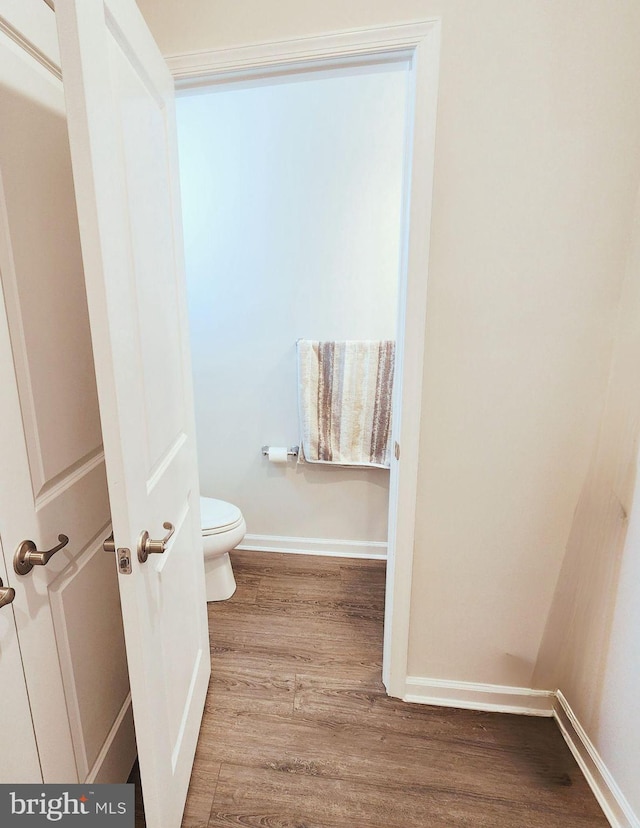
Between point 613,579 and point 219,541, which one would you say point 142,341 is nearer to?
point 219,541

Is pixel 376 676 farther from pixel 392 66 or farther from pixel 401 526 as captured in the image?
pixel 392 66

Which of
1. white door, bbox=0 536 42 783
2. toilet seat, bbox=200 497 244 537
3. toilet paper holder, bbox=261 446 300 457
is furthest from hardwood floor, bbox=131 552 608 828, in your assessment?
toilet paper holder, bbox=261 446 300 457

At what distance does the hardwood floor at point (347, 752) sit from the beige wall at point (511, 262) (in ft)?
1.02

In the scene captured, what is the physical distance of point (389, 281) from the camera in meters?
1.97

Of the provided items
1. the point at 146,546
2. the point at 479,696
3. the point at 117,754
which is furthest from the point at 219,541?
the point at 479,696

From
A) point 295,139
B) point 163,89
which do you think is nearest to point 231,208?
point 295,139

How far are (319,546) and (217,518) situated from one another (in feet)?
2.34

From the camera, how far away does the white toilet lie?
1.77m

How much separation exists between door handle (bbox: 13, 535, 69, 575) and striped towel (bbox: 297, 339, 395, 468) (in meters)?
1.42

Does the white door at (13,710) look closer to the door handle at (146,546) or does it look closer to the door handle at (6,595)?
the door handle at (6,595)

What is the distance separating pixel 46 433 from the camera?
2.70ft

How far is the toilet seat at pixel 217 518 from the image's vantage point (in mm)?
1771

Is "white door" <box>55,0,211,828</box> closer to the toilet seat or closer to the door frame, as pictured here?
the door frame

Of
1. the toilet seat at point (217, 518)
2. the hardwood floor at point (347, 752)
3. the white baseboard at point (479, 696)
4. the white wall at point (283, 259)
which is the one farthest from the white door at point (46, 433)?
the white wall at point (283, 259)
